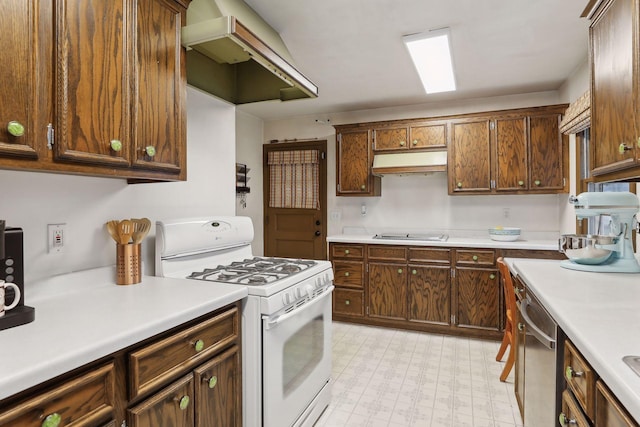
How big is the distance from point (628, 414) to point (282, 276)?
4.55 ft

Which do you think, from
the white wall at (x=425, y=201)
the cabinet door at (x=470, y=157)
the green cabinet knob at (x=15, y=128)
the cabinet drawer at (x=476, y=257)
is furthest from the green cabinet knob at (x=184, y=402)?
the white wall at (x=425, y=201)

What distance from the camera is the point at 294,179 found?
492 centimetres

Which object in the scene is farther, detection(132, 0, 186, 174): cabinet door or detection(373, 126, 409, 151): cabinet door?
detection(373, 126, 409, 151): cabinet door

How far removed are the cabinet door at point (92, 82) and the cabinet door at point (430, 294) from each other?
3040 mm

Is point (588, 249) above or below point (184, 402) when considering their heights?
above

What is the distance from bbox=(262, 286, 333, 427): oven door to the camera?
1628mm

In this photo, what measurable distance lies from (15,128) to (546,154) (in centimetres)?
400

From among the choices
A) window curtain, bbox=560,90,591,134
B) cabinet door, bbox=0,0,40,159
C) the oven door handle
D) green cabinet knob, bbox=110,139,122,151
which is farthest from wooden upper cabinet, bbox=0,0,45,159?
window curtain, bbox=560,90,591,134

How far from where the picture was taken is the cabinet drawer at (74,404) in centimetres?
81

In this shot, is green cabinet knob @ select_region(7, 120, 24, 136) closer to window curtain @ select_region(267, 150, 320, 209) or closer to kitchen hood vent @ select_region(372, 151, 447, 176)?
kitchen hood vent @ select_region(372, 151, 447, 176)

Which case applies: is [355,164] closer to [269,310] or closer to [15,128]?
[269,310]

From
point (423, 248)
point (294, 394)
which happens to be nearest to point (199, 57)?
point (294, 394)

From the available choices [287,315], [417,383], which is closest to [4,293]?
[287,315]

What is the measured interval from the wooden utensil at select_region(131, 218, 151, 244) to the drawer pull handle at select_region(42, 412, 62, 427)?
0.96 meters
